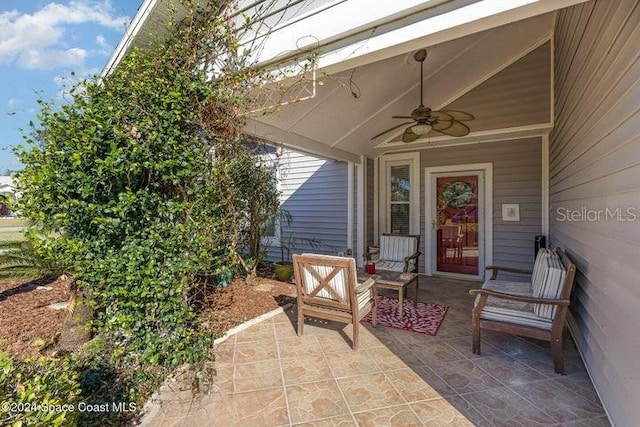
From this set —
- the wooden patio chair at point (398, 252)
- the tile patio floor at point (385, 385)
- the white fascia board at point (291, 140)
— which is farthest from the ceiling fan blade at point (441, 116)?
the tile patio floor at point (385, 385)

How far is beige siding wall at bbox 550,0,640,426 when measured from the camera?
5.50 feet

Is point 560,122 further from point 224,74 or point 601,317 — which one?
point 224,74

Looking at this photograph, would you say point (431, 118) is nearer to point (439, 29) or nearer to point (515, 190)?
point (439, 29)

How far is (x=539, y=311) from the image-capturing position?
2.70 meters

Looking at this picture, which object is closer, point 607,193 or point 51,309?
point 607,193

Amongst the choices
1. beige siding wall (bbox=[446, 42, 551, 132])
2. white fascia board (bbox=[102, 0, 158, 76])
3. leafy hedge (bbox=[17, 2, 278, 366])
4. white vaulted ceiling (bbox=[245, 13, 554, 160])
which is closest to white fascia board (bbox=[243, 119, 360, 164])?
white vaulted ceiling (bbox=[245, 13, 554, 160])

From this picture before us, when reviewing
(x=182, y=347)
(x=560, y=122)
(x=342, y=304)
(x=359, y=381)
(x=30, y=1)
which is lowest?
(x=359, y=381)

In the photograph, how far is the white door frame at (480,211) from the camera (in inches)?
219

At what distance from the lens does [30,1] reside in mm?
3867

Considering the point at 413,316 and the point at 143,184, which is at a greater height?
the point at 143,184

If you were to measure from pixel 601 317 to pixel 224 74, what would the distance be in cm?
369

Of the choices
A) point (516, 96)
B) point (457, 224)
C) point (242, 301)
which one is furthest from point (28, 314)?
point (516, 96)

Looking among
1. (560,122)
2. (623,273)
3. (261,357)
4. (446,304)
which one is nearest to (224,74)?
(261,357)

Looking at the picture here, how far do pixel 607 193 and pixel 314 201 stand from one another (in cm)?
555
